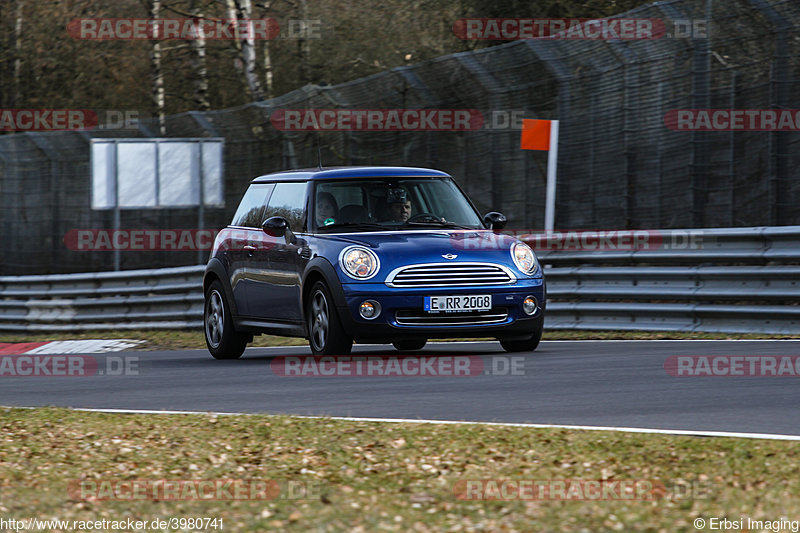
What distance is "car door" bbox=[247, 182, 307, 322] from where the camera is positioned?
12.8 meters

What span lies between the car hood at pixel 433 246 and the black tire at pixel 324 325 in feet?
1.52

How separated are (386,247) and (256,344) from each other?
547 centimetres

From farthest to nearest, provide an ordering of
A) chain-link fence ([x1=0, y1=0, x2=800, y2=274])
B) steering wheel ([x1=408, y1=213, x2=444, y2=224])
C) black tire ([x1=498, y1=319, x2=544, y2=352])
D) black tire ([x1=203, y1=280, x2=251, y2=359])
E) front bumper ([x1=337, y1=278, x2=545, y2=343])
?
chain-link fence ([x1=0, y1=0, x2=800, y2=274])
black tire ([x1=203, y1=280, x2=251, y2=359])
steering wheel ([x1=408, y1=213, x2=444, y2=224])
black tire ([x1=498, y1=319, x2=544, y2=352])
front bumper ([x1=337, y1=278, x2=545, y2=343])

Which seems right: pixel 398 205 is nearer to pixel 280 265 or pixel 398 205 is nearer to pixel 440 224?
pixel 440 224

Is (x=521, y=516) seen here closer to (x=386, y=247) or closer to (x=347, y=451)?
(x=347, y=451)

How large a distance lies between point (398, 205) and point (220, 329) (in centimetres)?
243

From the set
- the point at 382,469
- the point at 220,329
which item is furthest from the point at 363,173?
the point at 382,469

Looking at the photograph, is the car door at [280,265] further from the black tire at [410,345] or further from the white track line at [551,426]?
the white track line at [551,426]

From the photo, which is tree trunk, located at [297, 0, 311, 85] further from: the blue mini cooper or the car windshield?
the car windshield

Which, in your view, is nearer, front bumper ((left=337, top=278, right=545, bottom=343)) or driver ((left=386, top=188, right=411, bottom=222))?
front bumper ((left=337, top=278, right=545, bottom=343))

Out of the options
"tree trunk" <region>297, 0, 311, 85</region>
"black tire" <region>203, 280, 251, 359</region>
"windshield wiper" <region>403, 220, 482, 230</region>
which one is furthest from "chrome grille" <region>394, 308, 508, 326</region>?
"tree trunk" <region>297, 0, 311, 85</region>

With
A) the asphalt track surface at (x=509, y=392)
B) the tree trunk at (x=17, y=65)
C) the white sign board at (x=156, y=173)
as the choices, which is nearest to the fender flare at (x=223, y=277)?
the asphalt track surface at (x=509, y=392)

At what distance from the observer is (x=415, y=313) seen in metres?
12.0

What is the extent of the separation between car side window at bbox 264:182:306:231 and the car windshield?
0.60ft
